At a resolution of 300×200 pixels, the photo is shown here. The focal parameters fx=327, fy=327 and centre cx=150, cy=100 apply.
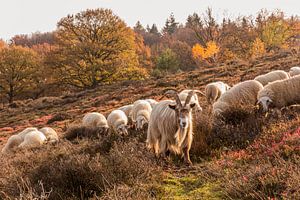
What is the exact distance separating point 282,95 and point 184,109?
14.2 feet

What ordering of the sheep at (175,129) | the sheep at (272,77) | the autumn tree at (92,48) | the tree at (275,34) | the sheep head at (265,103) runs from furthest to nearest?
the tree at (275,34) < the autumn tree at (92,48) < the sheep at (272,77) < the sheep head at (265,103) < the sheep at (175,129)

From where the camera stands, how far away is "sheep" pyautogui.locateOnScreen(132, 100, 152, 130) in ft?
38.5

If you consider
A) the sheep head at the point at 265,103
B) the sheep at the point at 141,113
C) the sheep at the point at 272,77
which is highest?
the sheep at the point at 272,77

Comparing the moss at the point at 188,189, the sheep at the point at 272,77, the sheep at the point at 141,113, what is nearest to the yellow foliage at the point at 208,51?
the sheep at the point at 272,77

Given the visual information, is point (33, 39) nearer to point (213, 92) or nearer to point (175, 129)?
point (213, 92)

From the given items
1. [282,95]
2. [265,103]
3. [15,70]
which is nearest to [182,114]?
[265,103]

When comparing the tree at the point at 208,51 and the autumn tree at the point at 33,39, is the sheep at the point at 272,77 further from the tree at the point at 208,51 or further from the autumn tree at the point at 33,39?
the autumn tree at the point at 33,39

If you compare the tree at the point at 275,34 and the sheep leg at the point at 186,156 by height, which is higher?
the tree at the point at 275,34

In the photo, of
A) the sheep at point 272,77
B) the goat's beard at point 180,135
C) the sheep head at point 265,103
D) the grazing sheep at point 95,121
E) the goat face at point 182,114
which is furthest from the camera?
the grazing sheep at point 95,121

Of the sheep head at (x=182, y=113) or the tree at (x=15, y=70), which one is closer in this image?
the sheep head at (x=182, y=113)

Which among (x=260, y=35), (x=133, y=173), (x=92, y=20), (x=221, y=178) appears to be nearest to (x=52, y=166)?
(x=133, y=173)

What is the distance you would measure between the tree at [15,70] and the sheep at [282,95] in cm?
3713

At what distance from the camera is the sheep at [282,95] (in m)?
9.09

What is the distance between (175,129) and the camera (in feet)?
21.3
